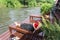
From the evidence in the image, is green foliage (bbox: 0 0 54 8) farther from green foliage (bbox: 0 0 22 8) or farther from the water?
the water

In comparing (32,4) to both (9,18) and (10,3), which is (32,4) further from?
(9,18)

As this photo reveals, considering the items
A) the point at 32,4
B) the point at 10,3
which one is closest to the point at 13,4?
the point at 10,3

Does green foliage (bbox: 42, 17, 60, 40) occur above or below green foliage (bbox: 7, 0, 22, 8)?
above

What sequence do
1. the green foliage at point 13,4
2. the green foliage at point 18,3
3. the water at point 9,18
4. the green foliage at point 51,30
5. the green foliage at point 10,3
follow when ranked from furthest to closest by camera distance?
the green foliage at point 13,4 → the green foliage at point 18,3 → the green foliage at point 10,3 → the water at point 9,18 → the green foliage at point 51,30

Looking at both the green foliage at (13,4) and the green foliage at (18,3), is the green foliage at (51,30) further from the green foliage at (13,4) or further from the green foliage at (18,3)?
the green foliage at (13,4)

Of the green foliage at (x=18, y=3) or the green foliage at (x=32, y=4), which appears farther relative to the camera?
the green foliage at (x=32, y=4)

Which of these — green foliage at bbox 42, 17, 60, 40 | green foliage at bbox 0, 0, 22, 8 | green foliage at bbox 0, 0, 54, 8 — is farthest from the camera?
green foliage at bbox 0, 0, 54, 8

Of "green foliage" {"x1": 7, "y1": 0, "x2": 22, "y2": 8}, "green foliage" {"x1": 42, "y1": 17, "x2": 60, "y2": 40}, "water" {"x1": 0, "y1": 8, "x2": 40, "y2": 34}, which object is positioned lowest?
"green foliage" {"x1": 7, "y1": 0, "x2": 22, "y2": 8}

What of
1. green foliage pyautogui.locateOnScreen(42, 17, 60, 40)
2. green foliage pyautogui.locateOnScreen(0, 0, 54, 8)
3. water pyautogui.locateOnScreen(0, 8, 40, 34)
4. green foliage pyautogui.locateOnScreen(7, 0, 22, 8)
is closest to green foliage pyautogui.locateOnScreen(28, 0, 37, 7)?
green foliage pyautogui.locateOnScreen(0, 0, 54, 8)

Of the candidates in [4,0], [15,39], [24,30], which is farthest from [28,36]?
[4,0]

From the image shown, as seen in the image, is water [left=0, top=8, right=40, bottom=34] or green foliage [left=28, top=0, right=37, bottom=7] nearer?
water [left=0, top=8, right=40, bottom=34]

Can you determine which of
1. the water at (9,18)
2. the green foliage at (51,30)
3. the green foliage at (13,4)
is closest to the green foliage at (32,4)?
the green foliage at (13,4)

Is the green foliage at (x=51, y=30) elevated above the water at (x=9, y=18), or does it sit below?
→ above

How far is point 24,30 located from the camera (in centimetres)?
493
